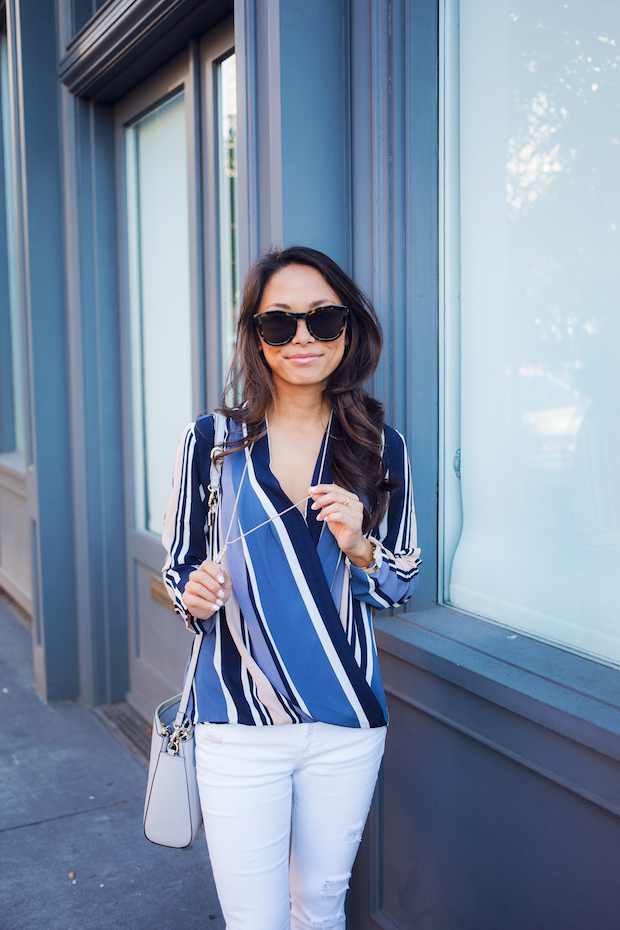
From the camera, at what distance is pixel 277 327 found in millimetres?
1613

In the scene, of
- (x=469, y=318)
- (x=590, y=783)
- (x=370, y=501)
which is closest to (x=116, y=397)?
(x=469, y=318)

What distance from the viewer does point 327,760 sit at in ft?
5.24

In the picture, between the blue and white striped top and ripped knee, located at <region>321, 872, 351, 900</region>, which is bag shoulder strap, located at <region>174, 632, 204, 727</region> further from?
ripped knee, located at <region>321, 872, 351, 900</region>

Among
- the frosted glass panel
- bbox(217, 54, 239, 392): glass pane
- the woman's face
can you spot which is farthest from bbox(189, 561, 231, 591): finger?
bbox(217, 54, 239, 392): glass pane

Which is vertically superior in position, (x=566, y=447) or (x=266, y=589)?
(x=566, y=447)

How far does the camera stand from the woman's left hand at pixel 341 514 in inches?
57.2

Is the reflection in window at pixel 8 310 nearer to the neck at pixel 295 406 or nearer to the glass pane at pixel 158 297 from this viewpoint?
the glass pane at pixel 158 297

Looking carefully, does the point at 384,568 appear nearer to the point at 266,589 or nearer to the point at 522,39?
the point at 266,589

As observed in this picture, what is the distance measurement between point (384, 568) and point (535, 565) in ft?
1.96

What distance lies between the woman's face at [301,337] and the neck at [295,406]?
5 centimetres

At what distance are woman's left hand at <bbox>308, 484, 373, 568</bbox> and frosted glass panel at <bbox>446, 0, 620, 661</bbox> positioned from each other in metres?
0.68

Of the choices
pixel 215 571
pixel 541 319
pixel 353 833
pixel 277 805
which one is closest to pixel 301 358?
pixel 215 571

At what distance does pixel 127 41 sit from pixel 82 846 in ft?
11.2

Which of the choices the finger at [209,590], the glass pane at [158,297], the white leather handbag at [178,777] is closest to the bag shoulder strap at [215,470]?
the white leather handbag at [178,777]
